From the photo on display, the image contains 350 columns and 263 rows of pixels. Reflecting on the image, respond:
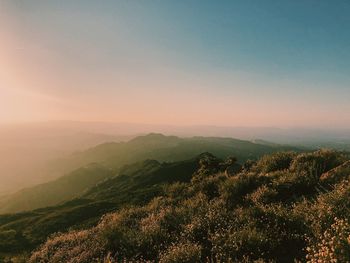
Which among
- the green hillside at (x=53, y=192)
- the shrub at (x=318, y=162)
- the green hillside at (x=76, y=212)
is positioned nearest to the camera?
the shrub at (x=318, y=162)

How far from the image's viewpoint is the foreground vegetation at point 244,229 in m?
8.91

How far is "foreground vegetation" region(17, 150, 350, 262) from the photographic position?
8914 millimetres

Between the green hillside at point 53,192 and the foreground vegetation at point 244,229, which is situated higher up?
the foreground vegetation at point 244,229

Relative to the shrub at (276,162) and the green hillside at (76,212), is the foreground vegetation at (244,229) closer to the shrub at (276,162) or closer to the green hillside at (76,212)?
the shrub at (276,162)

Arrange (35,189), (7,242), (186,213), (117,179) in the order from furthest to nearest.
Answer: (35,189) < (117,179) < (7,242) < (186,213)

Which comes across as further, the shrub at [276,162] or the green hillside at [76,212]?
the green hillside at [76,212]

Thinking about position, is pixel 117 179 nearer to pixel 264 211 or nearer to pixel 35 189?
pixel 35 189

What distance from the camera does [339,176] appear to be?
14.1 meters

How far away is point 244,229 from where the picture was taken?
993 cm

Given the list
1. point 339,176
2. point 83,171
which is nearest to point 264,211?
point 339,176

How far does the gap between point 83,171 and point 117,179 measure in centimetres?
7325

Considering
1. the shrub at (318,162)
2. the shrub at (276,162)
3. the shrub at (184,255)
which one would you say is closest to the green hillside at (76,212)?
the shrub at (276,162)

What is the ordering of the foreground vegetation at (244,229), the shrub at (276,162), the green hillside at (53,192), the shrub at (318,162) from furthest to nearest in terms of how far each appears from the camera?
the green hillside at (53,192), the shrub at (276,162), the shrub at (318,162), the foreground vegetation at (244,229)

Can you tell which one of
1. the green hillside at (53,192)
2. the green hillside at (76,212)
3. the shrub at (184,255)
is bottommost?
the green hillside at (53,192)
